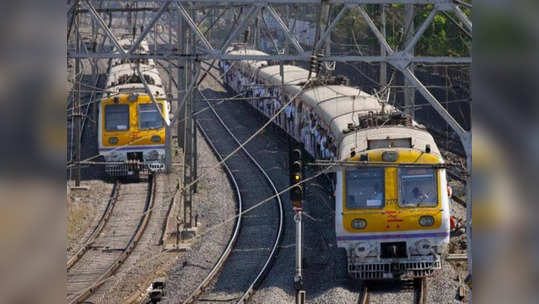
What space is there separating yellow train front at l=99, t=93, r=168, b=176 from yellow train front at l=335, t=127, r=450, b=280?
31.5 feet

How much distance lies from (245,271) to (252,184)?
6913 millimetres

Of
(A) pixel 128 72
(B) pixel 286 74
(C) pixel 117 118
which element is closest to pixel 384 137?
(C) pixel 117 118

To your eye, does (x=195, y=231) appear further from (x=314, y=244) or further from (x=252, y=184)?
(x=252, y=184)

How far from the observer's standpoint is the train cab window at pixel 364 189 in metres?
11.3

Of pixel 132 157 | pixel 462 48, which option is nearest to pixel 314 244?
pixel 132 157

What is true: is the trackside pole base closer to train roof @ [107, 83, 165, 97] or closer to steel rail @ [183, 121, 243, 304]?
steel rail @ [183, 121, 243, 304]

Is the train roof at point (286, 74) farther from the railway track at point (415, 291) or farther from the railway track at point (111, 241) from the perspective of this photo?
the railway track at point (415, 291)

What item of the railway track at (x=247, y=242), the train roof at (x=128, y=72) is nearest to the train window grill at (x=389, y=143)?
the railway track at (x=247, y=242)

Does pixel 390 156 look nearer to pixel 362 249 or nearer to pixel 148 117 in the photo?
pixel 362 249

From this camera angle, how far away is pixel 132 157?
20.3m

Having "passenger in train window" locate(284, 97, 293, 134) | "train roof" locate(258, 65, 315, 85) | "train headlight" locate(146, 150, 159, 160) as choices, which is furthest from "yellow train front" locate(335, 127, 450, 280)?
"passenger in train window" locate(284, 97, 293, 134)

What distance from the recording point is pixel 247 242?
47.5 feet

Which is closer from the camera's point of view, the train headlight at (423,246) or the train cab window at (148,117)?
the train headlight at (423,246)
